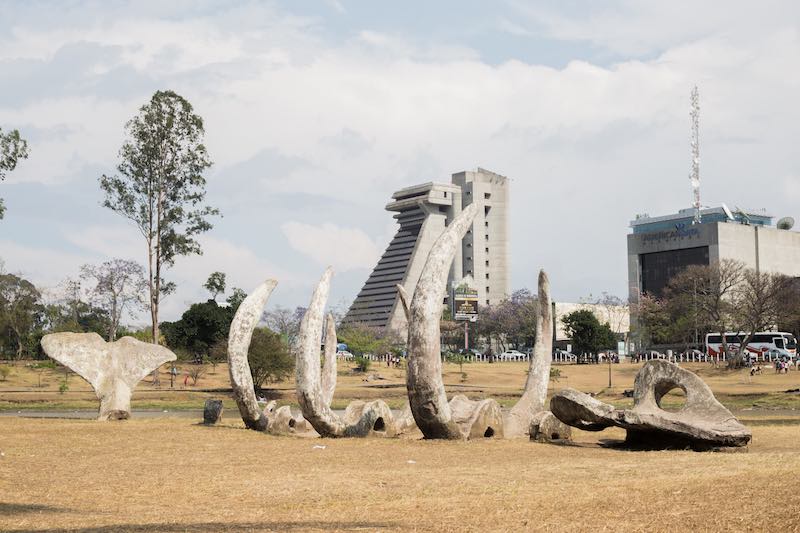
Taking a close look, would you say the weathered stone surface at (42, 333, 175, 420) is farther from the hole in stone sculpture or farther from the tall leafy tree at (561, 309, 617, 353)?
the tall leafy tree at (561, 309, 617, 353)

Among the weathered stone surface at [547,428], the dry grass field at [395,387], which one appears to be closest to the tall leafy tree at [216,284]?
the dry grass field at [395,387]

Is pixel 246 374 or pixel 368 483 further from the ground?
pixel 246 374

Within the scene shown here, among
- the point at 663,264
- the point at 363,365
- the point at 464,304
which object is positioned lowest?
the point at 363,365

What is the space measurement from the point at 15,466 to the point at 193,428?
863 cm

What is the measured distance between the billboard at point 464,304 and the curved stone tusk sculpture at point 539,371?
280 ft

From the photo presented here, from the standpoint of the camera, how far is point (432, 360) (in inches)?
767

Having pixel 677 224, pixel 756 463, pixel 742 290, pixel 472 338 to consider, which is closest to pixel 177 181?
pixel 756 463

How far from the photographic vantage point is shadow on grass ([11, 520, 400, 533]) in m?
9.06

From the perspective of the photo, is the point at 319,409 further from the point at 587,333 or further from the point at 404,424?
the point at 587,333

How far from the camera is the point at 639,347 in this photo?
326 ft

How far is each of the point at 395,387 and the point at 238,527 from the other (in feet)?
149

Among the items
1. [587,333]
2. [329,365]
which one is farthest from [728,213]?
[329,365]

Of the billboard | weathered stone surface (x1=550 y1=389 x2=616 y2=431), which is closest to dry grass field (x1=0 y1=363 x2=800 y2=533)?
weathered stone surface (x1=550 y1=389 x2=616 y2=431)

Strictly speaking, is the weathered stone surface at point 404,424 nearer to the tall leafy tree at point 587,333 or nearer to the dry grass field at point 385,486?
the dry grass field at point 385,486
